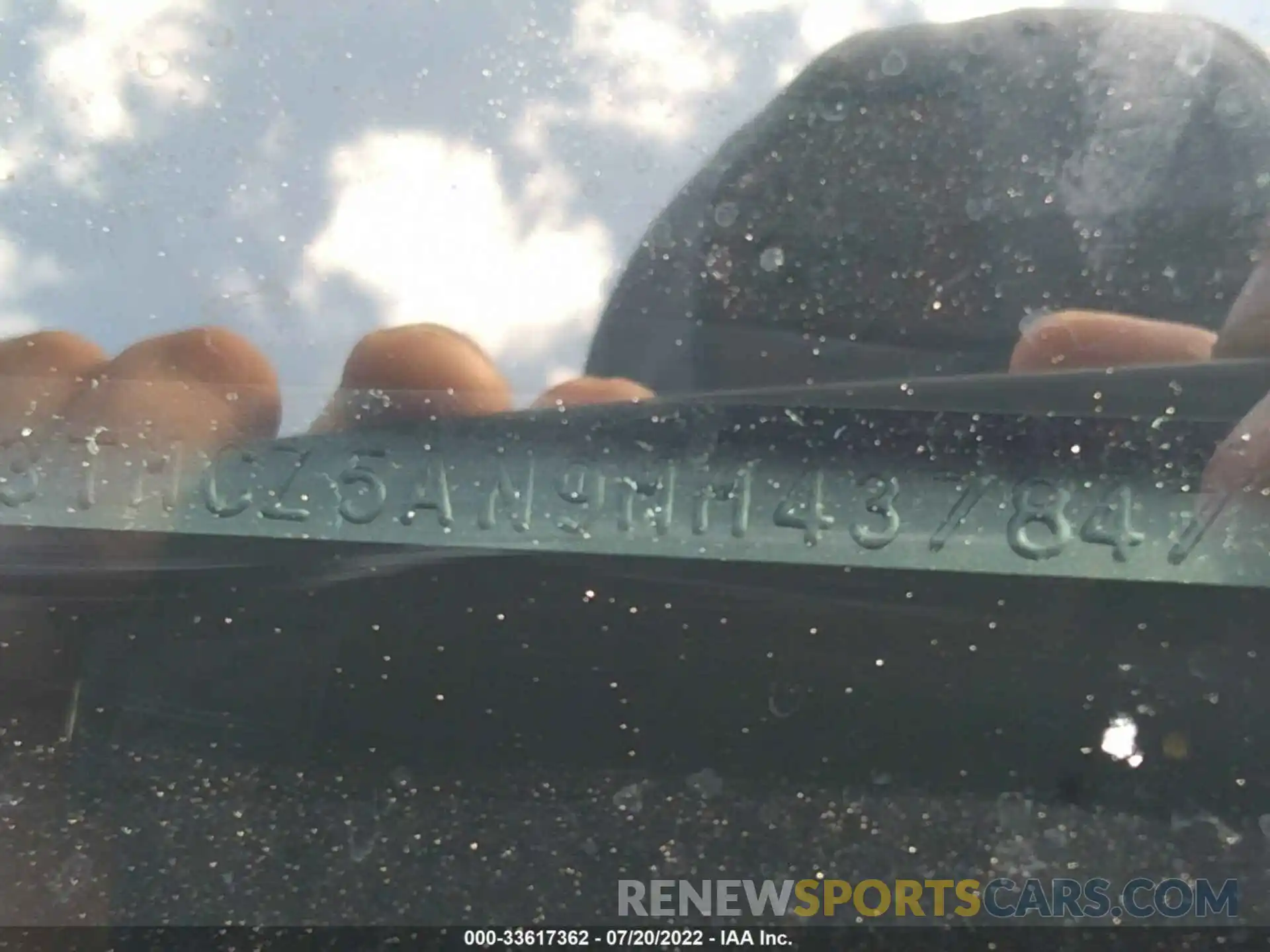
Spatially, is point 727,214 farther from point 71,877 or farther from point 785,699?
point 71,877

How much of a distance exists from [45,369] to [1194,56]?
4.64 feet

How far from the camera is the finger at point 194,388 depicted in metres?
1.43

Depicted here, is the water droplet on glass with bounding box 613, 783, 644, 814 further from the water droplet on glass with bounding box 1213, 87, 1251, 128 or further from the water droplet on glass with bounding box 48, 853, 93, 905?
the water droplet on glass with bounding box 1213, 87, 1251, 128

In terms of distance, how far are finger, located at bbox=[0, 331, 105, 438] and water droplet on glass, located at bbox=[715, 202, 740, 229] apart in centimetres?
74

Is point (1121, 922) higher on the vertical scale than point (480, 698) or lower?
lower

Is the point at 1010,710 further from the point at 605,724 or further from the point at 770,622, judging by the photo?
the point at 605,724

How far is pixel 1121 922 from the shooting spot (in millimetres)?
1403

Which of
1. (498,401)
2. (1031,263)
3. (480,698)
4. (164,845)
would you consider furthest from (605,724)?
(1031,263)

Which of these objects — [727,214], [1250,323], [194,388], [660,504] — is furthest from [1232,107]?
[194,388]

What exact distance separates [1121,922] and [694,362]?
81cm

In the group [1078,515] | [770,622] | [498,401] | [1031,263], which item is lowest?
[770,622]

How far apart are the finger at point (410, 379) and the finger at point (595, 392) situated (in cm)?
5

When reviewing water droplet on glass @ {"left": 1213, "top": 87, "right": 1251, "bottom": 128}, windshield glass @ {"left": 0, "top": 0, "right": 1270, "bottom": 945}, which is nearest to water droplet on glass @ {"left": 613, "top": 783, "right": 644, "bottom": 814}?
windshield glass @ {"left": 0, "top": 0, "right": 1270, "bottom": 945}

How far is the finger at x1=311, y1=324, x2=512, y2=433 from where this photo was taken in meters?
1.42
